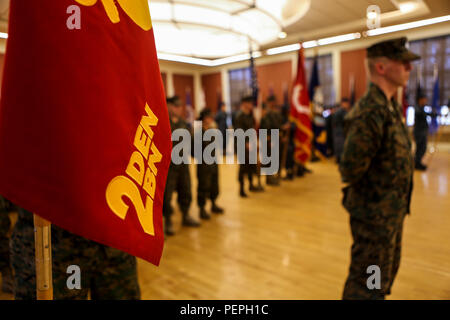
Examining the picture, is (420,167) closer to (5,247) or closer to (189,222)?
(189,222)

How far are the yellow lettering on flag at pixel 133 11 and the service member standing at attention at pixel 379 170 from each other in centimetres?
112

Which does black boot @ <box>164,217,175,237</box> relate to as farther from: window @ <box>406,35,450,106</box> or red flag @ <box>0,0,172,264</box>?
window @ <box>406,35,450,106</box>

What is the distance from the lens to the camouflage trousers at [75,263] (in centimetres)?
106

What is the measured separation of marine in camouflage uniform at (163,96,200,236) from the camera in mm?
3340

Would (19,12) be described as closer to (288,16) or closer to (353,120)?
(353,120)

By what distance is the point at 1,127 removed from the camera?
53 centimetres

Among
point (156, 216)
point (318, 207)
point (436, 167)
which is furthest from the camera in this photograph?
point (436, 167)

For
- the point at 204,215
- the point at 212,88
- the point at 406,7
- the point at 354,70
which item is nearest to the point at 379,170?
the point at 406,7

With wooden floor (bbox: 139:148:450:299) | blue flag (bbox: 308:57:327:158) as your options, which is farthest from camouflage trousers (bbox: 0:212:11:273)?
blue flag (bbox: 308:57:327:158)

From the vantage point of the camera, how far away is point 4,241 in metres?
2.18
